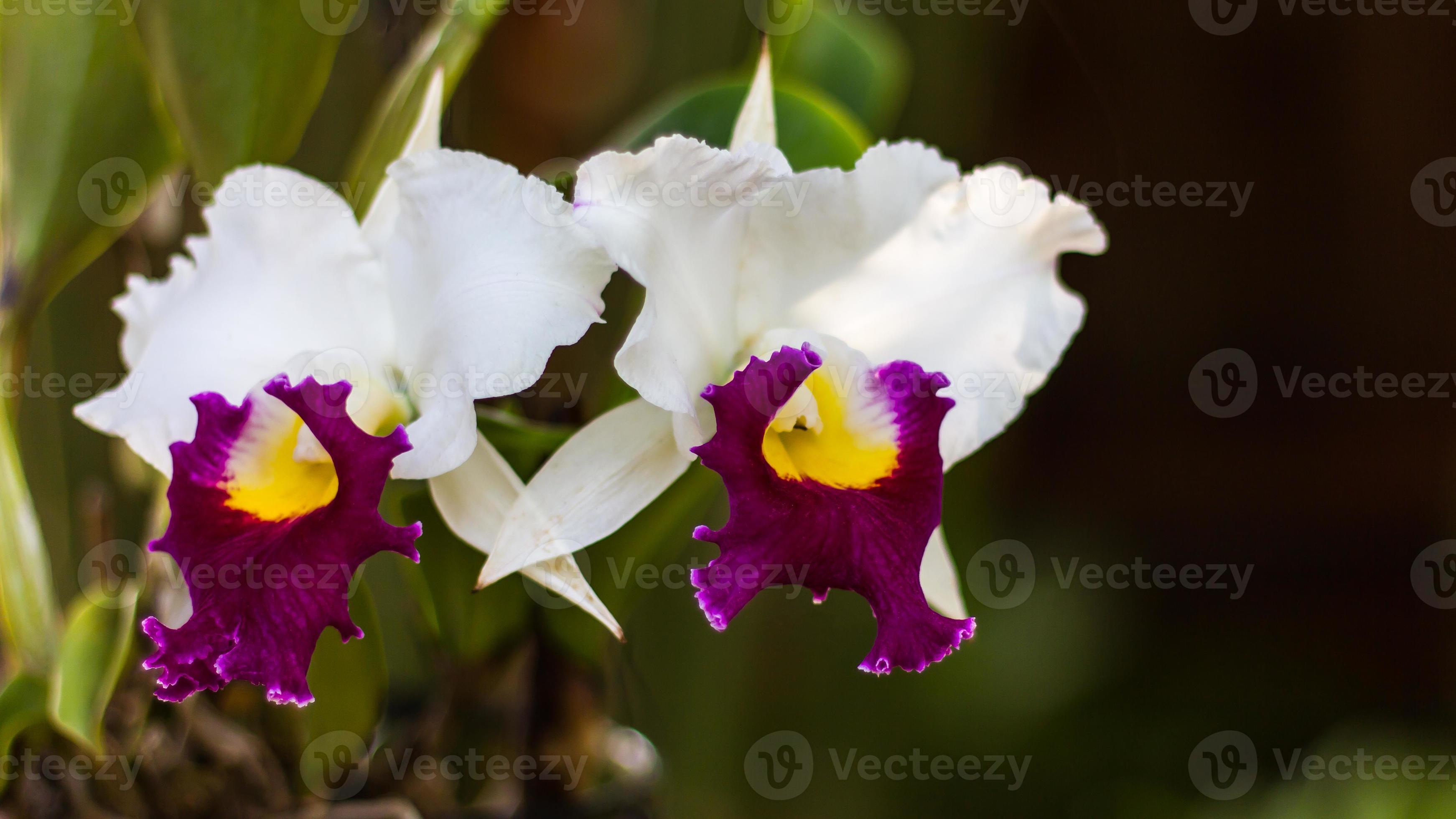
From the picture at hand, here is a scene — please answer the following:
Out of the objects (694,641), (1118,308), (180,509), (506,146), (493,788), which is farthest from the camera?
(1118,308)

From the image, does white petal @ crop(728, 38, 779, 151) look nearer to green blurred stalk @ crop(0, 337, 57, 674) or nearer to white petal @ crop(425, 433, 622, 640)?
white petal @ crop(425, 433, 622, 640)

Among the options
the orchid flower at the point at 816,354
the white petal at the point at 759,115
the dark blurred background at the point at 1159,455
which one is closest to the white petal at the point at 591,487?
the orchid flower at the point at 816,354

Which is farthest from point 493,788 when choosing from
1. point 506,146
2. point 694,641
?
point 694,641

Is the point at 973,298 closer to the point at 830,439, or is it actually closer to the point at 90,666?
the point at 830,439

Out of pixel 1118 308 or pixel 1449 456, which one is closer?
pixel 1449 456

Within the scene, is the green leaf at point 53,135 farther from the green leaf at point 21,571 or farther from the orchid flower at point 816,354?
the orchid flower at point 816,354

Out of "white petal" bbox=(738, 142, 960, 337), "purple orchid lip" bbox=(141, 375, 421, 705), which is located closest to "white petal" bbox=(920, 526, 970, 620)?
"white petal" bbox=(738, 142, 960, 337)

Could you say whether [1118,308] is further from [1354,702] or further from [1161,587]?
[1354,702]
